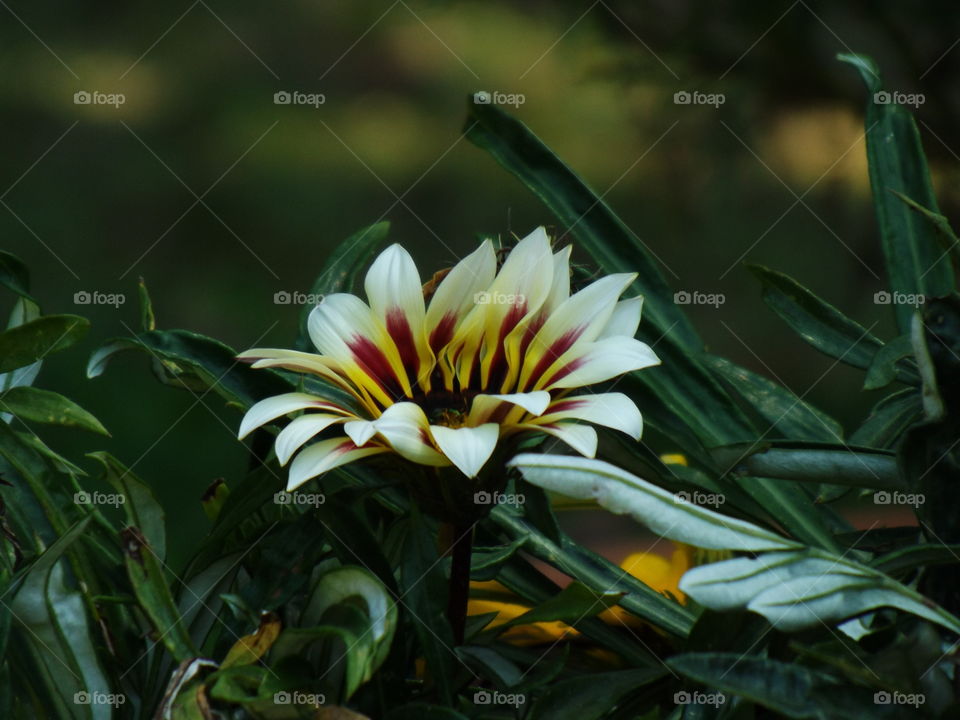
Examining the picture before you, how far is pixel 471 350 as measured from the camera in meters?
0.37

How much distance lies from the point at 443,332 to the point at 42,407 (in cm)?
14

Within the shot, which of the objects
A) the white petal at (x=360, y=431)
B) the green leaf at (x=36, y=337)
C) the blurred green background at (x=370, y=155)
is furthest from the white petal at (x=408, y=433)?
the blurred green background at (x=370, y=155)

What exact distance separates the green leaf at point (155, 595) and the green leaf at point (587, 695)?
10 centimetres

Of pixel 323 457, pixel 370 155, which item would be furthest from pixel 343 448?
pixel 370 155

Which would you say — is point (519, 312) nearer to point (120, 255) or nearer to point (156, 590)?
point (156, 590)

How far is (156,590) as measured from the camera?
0.34 metres

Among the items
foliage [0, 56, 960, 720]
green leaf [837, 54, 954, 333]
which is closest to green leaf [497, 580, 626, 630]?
foliage [0, 56, 960, 720]

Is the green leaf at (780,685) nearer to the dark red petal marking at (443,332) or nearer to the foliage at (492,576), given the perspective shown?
the foliage at (492,576)

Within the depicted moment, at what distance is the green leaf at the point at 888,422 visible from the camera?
0.40 meters

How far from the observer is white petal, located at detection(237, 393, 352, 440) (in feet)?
1.12

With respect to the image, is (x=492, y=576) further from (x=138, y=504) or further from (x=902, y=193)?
(x=902, y=193)

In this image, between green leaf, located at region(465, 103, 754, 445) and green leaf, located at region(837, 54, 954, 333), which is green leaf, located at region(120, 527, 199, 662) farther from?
green leaf, located at region(837, 54, 954, 333)

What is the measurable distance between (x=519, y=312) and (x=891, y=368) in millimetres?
123

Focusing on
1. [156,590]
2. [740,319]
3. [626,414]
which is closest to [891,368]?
[626,414]
